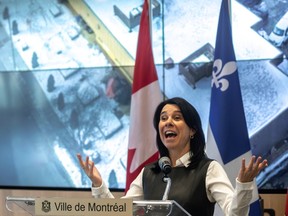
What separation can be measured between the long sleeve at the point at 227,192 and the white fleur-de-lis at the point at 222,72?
1295 mm

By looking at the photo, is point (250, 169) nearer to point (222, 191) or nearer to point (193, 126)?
point (222, 191)

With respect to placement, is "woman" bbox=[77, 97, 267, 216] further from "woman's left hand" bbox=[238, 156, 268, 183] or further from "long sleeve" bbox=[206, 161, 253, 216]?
"woman's left hand" bbox=[238, 156, 268, 183]

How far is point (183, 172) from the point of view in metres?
1.98

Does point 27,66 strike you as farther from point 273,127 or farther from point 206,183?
point 206,183

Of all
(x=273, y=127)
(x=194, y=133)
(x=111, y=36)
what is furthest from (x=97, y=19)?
(x=194, y=133)

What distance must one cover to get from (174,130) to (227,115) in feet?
3.90

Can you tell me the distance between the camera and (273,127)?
3.53 metres

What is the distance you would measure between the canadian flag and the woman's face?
1.25 m

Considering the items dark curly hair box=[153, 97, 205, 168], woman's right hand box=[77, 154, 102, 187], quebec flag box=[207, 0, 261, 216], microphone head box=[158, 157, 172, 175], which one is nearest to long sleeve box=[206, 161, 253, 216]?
dark curly hair box=[153, 97, 205, 168]

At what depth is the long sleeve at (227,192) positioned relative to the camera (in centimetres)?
161

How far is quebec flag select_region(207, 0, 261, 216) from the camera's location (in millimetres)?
3037

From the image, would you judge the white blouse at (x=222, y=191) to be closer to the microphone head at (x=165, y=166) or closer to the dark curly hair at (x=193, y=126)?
the dark curly hair at (x=193, y=126)

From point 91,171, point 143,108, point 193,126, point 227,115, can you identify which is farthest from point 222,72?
point 91,171

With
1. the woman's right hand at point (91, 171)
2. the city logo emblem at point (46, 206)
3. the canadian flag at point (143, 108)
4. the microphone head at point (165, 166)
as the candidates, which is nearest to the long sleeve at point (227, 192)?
the microphone head at point (165, 166)
